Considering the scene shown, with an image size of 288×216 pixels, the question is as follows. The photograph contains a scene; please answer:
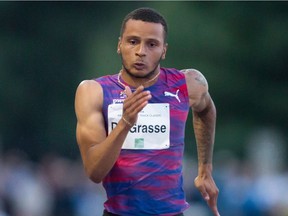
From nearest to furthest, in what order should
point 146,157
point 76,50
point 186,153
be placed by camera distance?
point 146,157, point 186,153, point 76,50

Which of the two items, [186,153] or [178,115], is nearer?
[178,115]

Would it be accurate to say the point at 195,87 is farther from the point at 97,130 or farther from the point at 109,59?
the point at 109,59

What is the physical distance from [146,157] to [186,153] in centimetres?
945

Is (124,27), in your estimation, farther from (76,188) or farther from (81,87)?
(76,188)

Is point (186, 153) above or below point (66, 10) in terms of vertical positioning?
below

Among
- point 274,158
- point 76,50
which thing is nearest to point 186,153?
point 274,158

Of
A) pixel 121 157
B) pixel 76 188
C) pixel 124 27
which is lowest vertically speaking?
pixel 76 188

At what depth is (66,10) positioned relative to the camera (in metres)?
19.7

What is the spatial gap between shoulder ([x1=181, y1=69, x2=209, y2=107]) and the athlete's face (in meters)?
0.41

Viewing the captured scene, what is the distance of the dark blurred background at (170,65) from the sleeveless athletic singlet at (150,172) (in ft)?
28.4

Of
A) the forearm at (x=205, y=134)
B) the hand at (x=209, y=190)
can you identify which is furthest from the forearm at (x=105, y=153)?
the forearm at (x=205, y=134)

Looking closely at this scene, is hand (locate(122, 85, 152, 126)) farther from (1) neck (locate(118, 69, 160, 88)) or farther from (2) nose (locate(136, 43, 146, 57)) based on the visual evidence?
(1) neck (locate(118, 69, 160, 88))

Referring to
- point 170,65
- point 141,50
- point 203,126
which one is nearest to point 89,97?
point 141,50

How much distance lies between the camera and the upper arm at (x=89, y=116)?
8.19m
